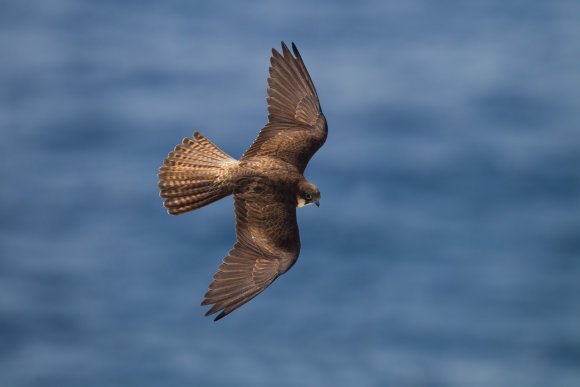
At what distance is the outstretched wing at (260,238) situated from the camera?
1502cm

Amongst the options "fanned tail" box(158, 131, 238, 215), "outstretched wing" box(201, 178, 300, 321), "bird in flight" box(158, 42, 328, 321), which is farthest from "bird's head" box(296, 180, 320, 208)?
"fanned tail" box(158, 131, 238, 215)

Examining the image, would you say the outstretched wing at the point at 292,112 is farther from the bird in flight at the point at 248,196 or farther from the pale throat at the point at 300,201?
the pale throat at the point at 300,201

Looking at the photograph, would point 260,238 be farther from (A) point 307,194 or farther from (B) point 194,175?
(B) point 194,175

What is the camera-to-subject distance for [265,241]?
1538 cm

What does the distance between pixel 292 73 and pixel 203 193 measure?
271 centimetres

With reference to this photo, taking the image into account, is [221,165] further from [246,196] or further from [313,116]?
[313,116]

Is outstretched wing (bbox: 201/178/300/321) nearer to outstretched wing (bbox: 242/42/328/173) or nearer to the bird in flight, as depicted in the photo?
the bird in flight

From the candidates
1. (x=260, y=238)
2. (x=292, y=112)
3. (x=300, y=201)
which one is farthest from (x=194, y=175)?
(x=292, y=112)

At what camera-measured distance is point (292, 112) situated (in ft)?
55.1

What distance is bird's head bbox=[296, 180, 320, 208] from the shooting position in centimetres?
1509

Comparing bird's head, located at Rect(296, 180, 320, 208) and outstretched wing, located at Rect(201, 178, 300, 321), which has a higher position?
bird's head, located at Rect(296, 180, 320, 208)

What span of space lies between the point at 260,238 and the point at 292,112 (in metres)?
2.45

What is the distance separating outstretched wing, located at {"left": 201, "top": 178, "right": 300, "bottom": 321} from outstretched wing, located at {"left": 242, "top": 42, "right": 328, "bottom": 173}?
110 cm

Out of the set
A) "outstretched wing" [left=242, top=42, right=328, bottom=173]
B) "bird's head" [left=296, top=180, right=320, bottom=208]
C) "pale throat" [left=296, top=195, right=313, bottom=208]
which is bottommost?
"pale throat" [left=296, top=195, right=313, bottom=208]
